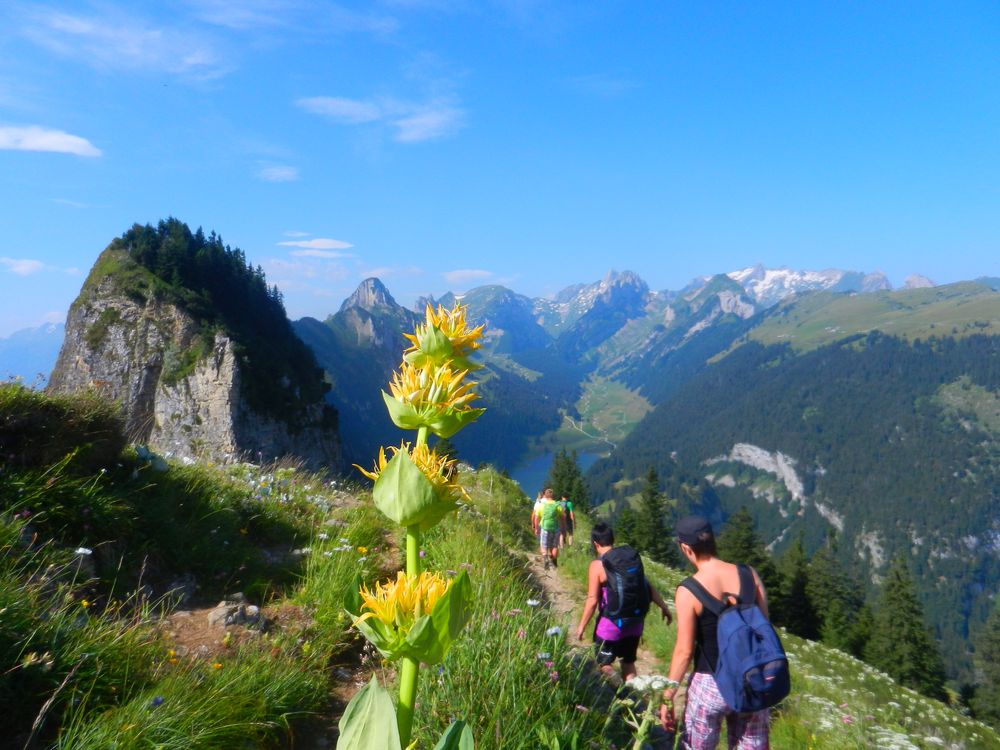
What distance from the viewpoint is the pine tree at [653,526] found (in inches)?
1954

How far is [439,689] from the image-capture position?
3518 millimetres

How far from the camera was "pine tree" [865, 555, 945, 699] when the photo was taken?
37750 mm

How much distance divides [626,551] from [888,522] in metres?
192

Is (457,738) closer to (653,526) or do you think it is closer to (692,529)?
(692,529)

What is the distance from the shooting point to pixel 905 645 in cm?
3812

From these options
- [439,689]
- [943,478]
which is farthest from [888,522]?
[439,689]

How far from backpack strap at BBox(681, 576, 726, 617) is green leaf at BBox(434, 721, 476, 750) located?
3.44 metres

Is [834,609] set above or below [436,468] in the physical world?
below

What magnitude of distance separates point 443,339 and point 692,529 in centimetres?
391

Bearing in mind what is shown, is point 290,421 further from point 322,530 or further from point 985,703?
point 985,703

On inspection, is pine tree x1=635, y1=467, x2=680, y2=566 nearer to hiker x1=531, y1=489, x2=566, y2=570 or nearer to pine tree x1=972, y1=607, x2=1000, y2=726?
pine tree x1=972, y1=607, x2=1000, y2=726

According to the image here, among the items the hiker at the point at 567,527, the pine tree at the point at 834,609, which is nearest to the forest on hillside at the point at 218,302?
the hiker at the point at 567,527

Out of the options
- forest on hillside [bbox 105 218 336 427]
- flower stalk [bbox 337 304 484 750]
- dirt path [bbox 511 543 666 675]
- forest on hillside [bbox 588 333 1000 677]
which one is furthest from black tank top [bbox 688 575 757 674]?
forest on hillside [bbox 588 333 1000 677]

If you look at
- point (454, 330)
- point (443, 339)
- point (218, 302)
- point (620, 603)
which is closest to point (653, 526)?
point (620, 603)
